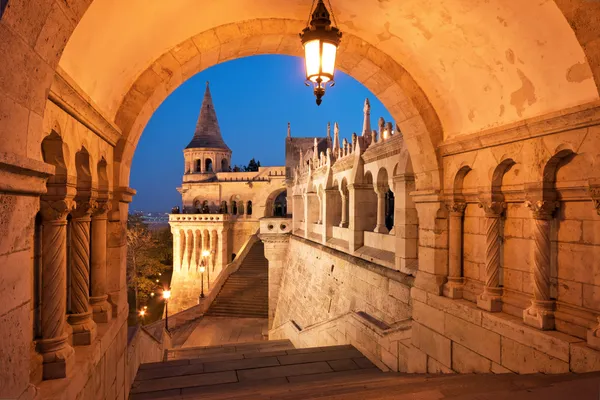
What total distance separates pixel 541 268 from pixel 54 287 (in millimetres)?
4637

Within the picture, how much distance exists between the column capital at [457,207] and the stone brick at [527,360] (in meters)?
1.72

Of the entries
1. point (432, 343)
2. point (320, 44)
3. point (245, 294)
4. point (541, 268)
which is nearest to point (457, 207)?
point (541, 268)

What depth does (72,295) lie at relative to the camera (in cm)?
371

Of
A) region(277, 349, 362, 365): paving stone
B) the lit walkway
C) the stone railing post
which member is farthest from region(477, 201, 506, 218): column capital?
the stone railing post

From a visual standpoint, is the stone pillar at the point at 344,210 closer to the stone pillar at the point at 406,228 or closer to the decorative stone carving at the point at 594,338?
the stone pillar at the point at 406,228

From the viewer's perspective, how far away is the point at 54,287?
3.10 meters

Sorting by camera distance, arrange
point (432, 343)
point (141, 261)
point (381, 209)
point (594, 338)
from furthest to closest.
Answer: point (141, 261) → point (381, 209) → point (432, 343) → point (594, 338)

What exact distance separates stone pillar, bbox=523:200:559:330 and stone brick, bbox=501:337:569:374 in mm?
276

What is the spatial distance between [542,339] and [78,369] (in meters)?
4.27

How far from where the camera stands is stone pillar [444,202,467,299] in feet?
17.0

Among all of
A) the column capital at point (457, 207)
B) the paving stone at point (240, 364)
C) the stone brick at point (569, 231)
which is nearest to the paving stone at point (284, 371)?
the paving stone at point (240, 364)

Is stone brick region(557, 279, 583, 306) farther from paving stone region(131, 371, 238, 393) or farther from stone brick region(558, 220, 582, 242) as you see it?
paving stone region(131, 371, 238, 393)

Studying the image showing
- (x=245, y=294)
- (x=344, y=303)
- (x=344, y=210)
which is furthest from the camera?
(x=245, y=294)

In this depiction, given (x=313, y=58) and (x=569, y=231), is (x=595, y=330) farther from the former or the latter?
(x=313, y=58)
